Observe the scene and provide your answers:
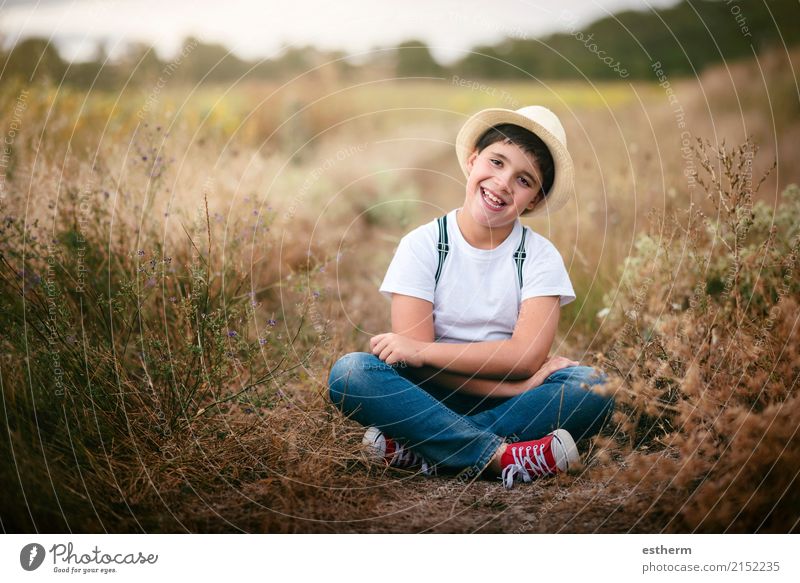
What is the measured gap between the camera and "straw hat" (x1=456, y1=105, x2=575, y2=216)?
9.02 feet

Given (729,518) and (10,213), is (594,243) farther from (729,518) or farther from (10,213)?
(10,213)

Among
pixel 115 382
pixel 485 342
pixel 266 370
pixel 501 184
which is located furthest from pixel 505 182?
pixel 115 382

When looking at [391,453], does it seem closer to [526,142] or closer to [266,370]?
[266,370]

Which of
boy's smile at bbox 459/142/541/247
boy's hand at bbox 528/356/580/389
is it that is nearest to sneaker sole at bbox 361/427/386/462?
boy's hand at bbox 528/356/580/389

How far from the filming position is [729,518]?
2.43 meters

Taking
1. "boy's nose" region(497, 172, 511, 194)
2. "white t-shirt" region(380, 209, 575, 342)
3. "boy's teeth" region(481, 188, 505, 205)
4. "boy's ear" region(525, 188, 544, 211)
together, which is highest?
"boy's nose" region(497, 172, 511, 194)

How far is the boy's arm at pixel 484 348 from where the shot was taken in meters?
2.70

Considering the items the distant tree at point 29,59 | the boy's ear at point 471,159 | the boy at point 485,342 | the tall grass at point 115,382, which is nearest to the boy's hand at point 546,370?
the boy at point 485,342

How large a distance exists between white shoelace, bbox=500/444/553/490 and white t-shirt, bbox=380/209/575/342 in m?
0.48

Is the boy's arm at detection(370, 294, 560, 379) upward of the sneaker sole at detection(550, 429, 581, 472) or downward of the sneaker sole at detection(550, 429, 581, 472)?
upward

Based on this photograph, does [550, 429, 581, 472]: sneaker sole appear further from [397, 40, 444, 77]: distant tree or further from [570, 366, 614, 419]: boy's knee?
[397, 40, 444, 77]: distant tree

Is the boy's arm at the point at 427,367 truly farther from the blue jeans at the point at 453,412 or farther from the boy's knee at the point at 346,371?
the boy's knee at the point at 346,371
